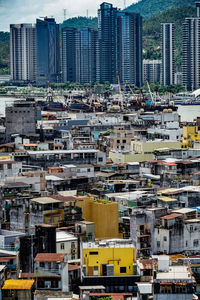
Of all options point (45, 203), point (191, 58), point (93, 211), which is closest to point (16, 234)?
point (45, 203)

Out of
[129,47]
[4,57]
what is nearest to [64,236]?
[129,47]

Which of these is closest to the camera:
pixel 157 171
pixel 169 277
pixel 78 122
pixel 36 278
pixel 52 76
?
pixel 169 277

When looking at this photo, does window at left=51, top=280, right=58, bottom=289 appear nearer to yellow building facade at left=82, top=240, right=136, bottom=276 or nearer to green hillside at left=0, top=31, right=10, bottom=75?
yellow building facade at left=82, top=240, right=136, bottom=276

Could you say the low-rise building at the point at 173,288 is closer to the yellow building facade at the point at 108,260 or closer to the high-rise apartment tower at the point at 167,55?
the yellow building facade at the point at 108,260

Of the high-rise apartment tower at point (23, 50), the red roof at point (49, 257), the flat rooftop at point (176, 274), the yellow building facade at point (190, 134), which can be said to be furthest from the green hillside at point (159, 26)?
the flat rooftop at point (176, 274)

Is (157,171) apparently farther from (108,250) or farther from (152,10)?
(152,10)
